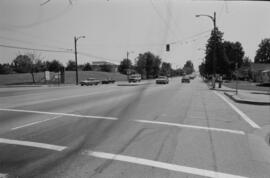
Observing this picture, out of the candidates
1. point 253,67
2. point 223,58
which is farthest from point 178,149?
point 253,67

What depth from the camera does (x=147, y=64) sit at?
120 m

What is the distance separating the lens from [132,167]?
4812mm

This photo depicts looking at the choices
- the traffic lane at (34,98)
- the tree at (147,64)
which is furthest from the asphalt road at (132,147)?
the tree at (147,64)

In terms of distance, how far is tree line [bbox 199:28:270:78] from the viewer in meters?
43.0

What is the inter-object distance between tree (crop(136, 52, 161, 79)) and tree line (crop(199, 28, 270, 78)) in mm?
37300

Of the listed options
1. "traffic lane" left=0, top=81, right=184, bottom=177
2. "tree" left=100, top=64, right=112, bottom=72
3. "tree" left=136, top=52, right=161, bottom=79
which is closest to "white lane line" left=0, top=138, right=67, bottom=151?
"traffic lane" left=0, top=81, right=184, bottom=177

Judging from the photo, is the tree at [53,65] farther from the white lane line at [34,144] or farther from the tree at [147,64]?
the white lane line at [34,144]

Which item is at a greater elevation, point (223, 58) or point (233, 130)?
point (223, 58)

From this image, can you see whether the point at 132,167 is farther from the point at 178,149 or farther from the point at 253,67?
the point at 253,67

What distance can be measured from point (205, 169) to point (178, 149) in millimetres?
1295

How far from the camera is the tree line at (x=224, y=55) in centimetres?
4295

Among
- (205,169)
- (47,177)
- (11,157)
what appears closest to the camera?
(47,177)

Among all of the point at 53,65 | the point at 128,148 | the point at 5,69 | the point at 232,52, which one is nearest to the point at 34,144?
the point at 128,148

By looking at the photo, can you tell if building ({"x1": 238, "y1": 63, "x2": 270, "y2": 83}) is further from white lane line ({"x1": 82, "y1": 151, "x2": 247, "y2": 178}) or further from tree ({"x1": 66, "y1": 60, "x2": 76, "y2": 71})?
tree ({"x1": 66, "y1": 60, "x2": 76, "y2": 71})
